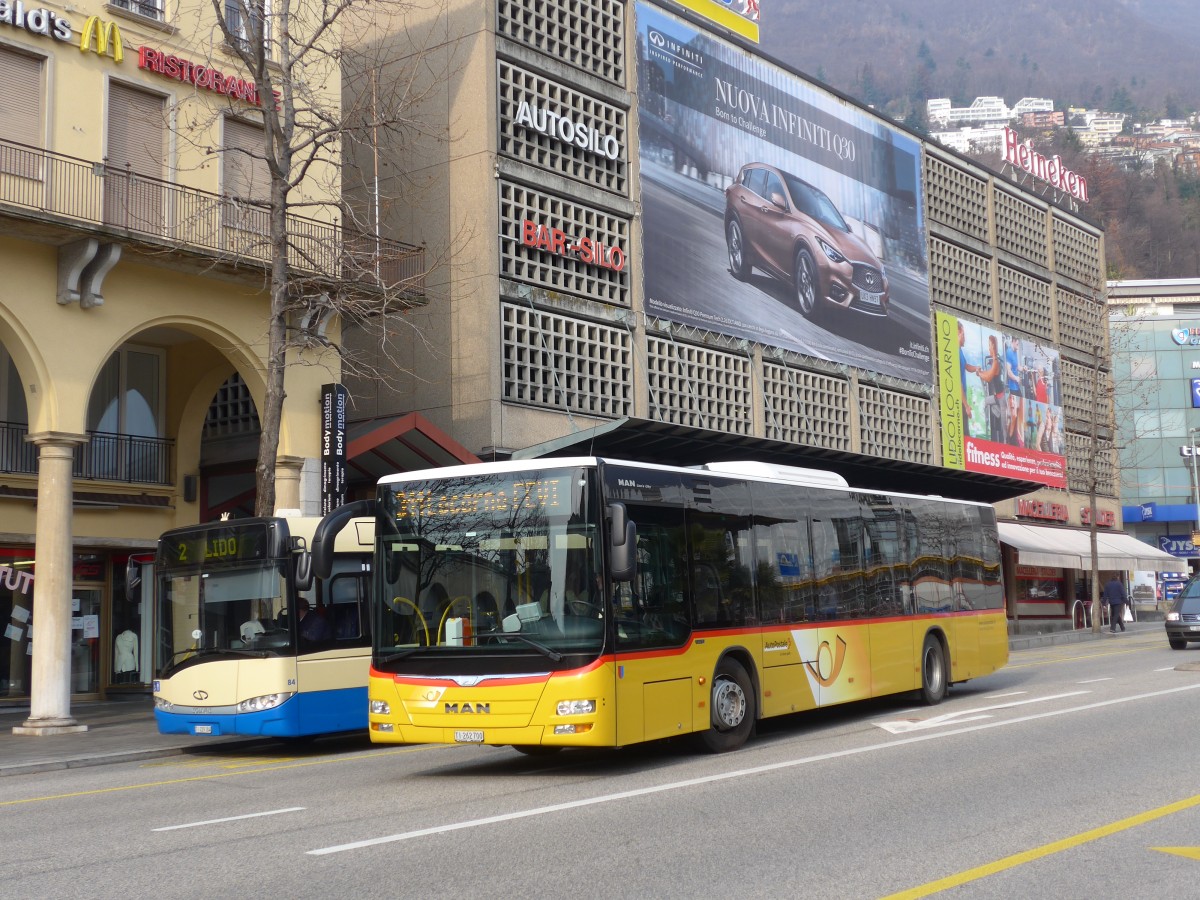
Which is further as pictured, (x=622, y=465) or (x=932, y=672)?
(x=932, y=672)

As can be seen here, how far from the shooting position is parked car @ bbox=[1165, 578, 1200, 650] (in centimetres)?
2944

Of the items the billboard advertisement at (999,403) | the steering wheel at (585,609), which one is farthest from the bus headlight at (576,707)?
the billboard advertisement at (999,403)

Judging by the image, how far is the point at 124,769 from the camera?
15.8 m

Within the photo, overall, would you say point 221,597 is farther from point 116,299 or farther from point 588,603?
point 116,299

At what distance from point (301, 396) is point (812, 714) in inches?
416

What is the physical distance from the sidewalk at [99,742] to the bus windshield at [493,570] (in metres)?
5.42

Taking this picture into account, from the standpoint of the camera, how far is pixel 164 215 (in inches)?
851

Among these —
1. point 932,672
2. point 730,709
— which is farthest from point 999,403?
point 730,709

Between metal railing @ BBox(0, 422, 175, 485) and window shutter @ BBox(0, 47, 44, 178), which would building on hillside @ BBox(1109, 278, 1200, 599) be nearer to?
metal railing @ BBox(0, 422, 175, 485)

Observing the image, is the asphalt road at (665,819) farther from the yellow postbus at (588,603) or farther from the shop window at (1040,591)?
the shop window at (1040,591)

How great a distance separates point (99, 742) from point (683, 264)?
18679 millimetres

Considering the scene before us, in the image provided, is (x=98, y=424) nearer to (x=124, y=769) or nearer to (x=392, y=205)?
(x=392, y=205)

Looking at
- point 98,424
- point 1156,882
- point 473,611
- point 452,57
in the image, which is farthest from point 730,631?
point 452,57

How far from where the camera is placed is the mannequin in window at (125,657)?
25.9m
